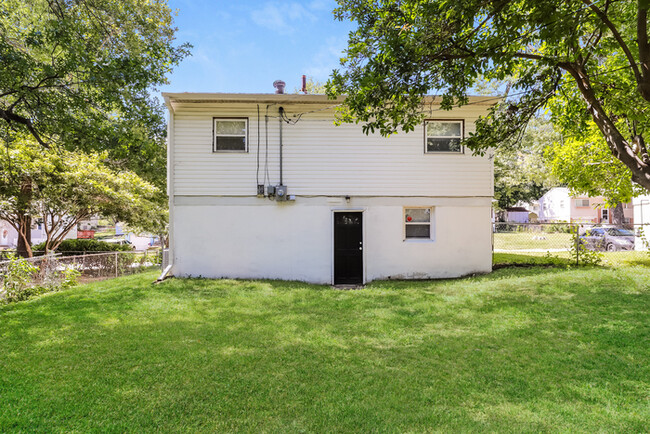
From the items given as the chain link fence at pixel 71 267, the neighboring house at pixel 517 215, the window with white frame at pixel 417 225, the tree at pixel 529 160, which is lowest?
the chain link fence at pixel 71 267

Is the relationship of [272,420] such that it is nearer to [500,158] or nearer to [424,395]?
[424,395]

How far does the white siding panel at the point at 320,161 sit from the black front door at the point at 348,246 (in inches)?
29.9

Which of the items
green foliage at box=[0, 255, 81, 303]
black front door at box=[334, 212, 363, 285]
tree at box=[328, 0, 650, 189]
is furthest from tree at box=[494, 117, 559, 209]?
green foliage at box=[0, 255, 81, 303]

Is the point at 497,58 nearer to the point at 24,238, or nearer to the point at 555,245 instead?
the point at 555,245

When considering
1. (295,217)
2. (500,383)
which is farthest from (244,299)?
(500,383)

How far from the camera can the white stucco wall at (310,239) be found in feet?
31.3

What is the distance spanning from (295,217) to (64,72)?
5834 millimetres

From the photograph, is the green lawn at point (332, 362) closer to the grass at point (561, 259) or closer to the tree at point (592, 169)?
Result: the grass at point (561, 259)

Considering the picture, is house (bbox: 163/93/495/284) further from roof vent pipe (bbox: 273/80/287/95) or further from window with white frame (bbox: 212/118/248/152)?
roof vent pipe (bbox: 273/80/287/95)

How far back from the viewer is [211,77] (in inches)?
497

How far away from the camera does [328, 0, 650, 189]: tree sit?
4520 millimetres

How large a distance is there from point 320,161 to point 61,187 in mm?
10814

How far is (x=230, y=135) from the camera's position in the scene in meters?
9.66

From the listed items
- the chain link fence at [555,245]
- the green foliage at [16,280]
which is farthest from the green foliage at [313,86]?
the green foliage at [16,280]
